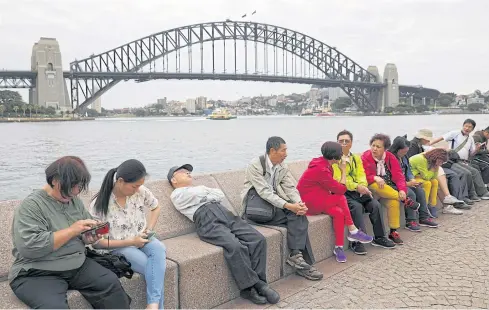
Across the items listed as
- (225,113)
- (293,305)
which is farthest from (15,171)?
(225,113)

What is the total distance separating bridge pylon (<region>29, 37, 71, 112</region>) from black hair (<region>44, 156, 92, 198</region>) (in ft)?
176

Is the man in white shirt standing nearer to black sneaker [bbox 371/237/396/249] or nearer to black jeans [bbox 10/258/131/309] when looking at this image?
black sneaker [bbox 371/237/396/249]

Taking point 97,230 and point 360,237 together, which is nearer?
point 97,230

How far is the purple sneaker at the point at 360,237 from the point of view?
343 centimetres

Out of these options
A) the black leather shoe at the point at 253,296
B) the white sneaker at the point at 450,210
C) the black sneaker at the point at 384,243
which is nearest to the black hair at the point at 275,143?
the black leather shoe at the point at 253,296

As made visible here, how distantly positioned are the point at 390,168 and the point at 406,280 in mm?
1380

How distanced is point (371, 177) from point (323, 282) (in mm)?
1288

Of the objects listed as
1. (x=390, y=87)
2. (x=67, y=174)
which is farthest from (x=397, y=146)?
(x=390, y=87)

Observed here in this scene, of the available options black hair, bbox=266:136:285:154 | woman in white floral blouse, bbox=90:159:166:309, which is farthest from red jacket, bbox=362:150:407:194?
woman in white floral blouse, bbox=90:159:166:309

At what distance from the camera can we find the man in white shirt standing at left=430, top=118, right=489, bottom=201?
5.40 meters

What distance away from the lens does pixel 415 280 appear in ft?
9.43

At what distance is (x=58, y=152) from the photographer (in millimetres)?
16359

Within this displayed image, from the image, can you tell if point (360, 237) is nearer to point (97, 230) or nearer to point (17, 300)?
point (97, 230)

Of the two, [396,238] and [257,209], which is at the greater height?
[257,209]
